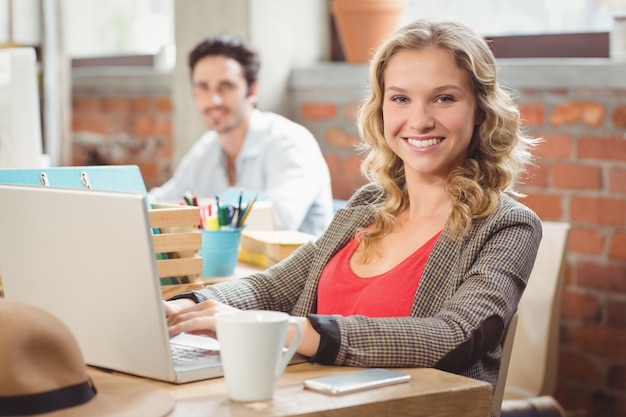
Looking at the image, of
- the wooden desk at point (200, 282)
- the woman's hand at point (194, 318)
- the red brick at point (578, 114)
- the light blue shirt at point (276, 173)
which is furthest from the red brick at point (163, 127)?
the woman's hand at point (194, 318)

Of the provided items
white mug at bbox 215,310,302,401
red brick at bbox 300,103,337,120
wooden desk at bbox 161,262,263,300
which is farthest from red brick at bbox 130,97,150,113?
white mug at bbox 215,310,302,401

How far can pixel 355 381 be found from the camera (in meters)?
1.27

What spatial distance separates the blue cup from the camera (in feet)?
7.14

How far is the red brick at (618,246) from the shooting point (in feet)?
9.80

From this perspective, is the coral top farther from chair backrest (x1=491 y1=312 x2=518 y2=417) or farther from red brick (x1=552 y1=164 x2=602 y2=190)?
red brick (x1=552 y1=164 x2=602 y2=190)

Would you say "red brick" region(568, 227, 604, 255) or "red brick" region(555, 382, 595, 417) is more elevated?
"red brick" region(568, 227, 604, 255)

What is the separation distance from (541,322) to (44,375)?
165 centimetres

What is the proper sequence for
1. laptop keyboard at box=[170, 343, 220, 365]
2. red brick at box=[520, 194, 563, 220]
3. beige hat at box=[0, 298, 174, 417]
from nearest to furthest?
beige hat at box=[0, 298, 174, 417]
laptop keyboard at box=[170, 343, 220, 365]
red brick at box=[520, 194, 563, 220]

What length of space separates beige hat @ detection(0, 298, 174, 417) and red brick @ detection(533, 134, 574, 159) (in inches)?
86.6

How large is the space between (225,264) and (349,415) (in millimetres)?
1039

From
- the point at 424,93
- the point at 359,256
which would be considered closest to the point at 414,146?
the point at 424,93

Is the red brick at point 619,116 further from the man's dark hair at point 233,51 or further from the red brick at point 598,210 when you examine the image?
the man's dark hair at point 233,51

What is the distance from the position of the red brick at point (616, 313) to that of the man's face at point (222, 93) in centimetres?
146

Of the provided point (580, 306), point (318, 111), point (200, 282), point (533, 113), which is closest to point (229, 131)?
point (318, 111)
